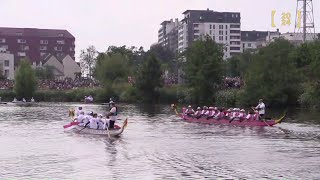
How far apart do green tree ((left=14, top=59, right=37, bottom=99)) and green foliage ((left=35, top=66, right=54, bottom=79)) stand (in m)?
39.9

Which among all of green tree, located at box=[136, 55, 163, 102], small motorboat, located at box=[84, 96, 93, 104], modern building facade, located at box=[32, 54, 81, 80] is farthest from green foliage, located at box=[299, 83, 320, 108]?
modern building facade, located at box=[32, 54, 81, 80]

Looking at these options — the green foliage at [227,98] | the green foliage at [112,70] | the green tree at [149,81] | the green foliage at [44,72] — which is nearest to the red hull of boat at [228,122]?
the green foliage at [227,98]

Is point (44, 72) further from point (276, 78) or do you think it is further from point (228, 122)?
point (228, 122)

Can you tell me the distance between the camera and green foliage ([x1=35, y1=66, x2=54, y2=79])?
6221 inches

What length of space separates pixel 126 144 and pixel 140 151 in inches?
130

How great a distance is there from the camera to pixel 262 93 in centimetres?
8062

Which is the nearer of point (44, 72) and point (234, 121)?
point (234, 121)

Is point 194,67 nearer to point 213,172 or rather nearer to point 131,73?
point 131,73

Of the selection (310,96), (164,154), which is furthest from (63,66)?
(164,154)

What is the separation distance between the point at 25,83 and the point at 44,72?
47.0m

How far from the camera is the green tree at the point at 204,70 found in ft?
308

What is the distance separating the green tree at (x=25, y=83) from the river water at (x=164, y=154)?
7334 cm

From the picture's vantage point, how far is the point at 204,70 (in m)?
93.7

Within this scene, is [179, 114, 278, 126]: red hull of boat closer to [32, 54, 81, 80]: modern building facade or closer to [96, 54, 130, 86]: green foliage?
[96, 54, 130, 86]: green foliage
